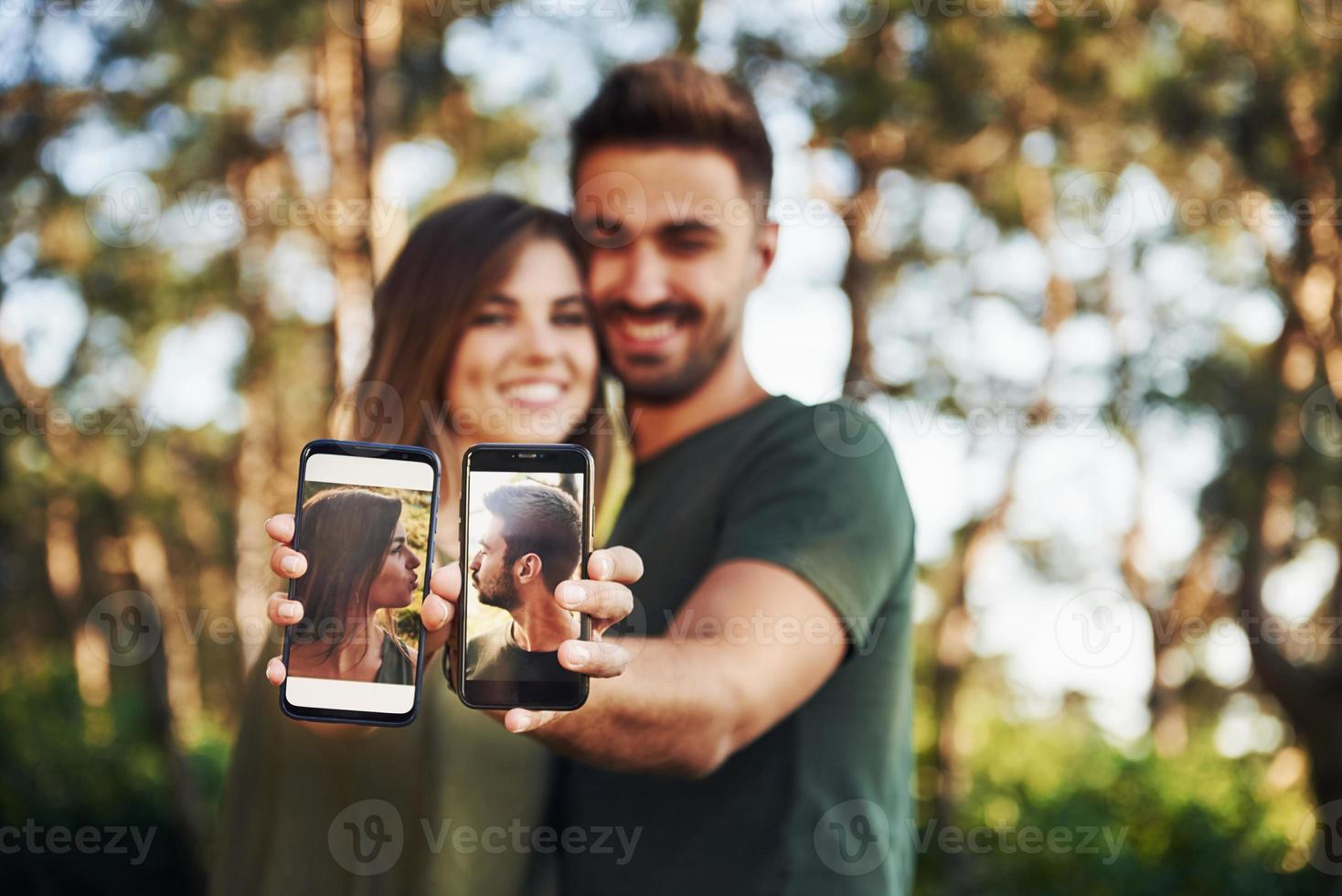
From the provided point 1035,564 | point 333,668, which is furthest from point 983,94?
point 1035,564

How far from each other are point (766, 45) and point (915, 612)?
7170 mm

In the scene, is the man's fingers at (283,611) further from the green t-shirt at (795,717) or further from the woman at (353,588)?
the green t-shirt at (795,717)

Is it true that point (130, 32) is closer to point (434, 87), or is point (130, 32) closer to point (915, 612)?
point (434, 87)

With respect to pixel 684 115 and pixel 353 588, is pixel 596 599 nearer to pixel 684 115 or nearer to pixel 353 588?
pixel 353 588

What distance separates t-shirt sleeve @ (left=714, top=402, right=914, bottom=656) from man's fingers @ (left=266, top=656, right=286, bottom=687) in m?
0.98

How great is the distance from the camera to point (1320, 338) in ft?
30.9

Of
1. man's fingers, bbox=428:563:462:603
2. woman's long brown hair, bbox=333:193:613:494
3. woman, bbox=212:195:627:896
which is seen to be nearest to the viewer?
man's fingers, bbox=428:563:462:603

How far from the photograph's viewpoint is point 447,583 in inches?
73.4

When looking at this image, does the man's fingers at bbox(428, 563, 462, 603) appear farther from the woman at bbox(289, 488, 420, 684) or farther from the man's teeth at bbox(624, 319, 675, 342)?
the man's teeth at bbox(624, 319, 675, 342)

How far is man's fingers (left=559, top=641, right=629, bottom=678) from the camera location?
175 cm

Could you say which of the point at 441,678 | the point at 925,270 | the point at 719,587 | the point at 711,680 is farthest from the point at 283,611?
the point at 925,270

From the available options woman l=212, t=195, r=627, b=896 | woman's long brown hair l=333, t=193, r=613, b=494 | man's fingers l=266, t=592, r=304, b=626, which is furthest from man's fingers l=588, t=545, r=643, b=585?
woman's long brown hair l=333, t=193, r=613, b=494

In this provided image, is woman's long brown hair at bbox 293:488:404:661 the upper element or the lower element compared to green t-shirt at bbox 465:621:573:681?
upper

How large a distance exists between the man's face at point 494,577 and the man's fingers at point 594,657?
0.16m
